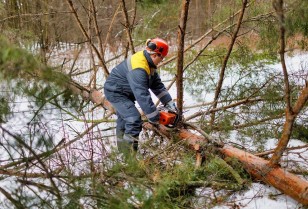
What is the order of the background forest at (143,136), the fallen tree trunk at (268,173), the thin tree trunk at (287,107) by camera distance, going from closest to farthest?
the background forest at (143,136) → the thin tree trunk at (287,107) → the fallen tree trunk at (268,173)

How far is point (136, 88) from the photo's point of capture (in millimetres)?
3461

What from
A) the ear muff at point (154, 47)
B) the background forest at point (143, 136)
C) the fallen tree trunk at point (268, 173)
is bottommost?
the fallen tree trunk at point (268, 173)

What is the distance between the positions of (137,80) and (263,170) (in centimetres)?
149

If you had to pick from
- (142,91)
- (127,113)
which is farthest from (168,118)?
(127,113)

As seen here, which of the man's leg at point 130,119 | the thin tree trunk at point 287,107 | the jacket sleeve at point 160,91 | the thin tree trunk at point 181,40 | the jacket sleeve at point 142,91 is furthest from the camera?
the jacket sleeve at point 160,91

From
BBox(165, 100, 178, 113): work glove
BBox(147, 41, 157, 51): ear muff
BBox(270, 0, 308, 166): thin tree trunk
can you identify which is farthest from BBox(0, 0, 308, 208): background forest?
BBox(147, 41, 157, 51): ear muff

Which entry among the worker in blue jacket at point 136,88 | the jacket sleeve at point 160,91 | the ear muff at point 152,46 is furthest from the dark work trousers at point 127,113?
the ear muff at point 152,46

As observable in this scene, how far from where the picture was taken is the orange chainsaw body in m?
3.49

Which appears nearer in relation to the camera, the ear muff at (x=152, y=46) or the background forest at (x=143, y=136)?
the background forest at (x=143, y=136)

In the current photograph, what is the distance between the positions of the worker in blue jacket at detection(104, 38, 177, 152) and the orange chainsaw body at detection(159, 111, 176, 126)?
2.1 inches

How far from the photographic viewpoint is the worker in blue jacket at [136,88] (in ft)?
11.4

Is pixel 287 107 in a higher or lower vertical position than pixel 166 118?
higher

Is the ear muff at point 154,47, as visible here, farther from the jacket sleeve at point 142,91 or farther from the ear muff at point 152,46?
the jacket sleeve at point 142,91

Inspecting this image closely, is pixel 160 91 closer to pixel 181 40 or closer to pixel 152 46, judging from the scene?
pixel 152 46
